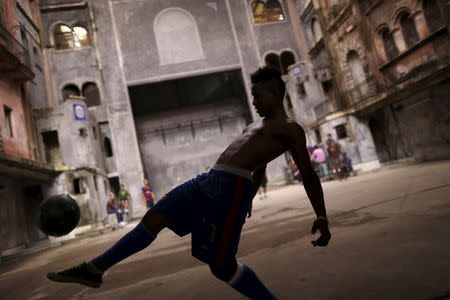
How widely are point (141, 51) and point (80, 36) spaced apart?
14.7 feet

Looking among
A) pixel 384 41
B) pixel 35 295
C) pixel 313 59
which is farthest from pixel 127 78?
pixel 35 295

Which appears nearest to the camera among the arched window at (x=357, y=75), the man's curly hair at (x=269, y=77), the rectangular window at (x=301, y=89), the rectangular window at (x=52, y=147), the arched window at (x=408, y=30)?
the man's curly hair at (x=269, y=77)

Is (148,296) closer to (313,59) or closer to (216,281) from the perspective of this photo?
(216,281)

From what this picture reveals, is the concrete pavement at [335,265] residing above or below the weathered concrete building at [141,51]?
below

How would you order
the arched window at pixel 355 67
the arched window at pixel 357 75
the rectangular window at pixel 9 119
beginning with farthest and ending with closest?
1. the arched window at pixel 355 67
2. the arched window at pixel 357 75
3. the rectangular window at pixel 9 119

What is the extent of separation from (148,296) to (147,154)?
20440 millimetres

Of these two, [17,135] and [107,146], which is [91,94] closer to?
[107,146]

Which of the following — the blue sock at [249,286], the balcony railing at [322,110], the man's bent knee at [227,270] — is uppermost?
the balcony railing at [322,110]

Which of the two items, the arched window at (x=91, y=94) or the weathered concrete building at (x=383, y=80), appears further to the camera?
the arched window at (x=91, y=94)

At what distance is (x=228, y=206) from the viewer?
1.62 m

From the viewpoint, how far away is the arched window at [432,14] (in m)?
9.66

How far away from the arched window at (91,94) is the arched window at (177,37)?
487 cm

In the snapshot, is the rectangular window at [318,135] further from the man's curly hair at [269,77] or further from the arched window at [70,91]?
the arched window at [70,91]

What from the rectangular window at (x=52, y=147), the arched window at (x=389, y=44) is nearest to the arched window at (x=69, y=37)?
the rectangular window at (x=52, y=147)
